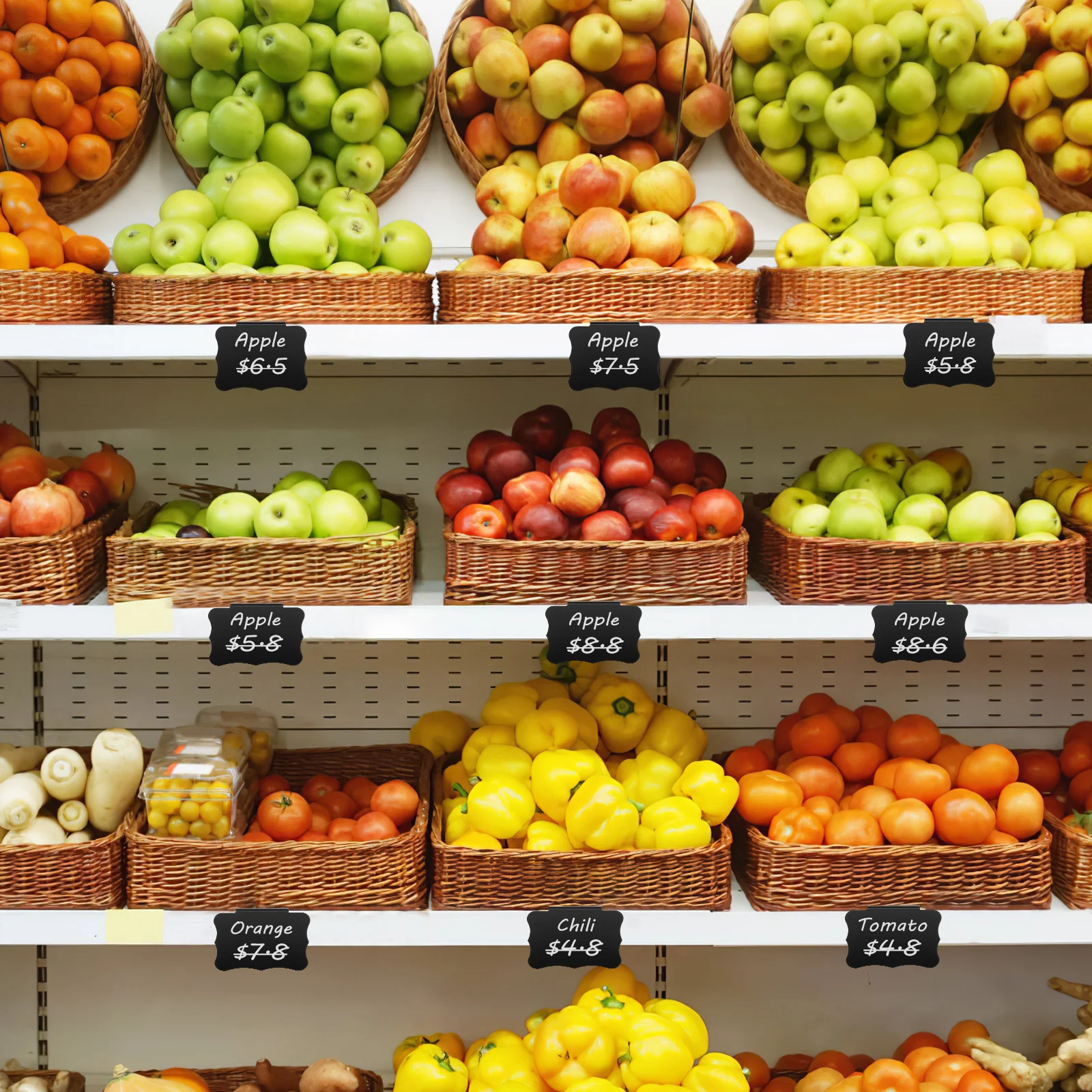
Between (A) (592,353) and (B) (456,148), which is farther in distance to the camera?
(B) (456,148)

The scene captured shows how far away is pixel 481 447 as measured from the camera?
1.81 metres

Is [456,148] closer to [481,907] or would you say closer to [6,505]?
[6,505]

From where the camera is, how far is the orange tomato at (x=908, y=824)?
65.4 inches

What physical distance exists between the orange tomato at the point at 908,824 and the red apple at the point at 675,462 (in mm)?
635

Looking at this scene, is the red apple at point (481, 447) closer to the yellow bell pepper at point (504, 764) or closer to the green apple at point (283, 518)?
the green apple at point (283, 518)

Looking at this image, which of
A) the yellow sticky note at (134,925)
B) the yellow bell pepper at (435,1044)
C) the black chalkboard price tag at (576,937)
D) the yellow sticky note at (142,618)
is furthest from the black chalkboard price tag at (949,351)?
the yellow sticky note at (134,925)

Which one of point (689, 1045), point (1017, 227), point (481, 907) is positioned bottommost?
point (689, 1045)

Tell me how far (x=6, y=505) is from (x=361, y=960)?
1110 millimetres

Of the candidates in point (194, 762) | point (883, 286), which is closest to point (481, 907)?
point (194, 762)

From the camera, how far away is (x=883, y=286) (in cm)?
163

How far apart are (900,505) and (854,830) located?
0.53m

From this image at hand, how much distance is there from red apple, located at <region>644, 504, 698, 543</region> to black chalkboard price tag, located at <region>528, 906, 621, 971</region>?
1.90ft

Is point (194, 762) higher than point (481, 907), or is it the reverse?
point (194, 762)

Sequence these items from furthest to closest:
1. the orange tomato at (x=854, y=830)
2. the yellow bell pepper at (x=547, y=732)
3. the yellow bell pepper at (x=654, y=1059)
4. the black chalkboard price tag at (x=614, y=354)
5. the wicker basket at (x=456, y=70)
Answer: the wicker basket at (x=456, y=70) → the yellow bell pepper at (x=547, y=732) → the orange tomato at (x=854, y=830) → the black chalkboard price tag at (x=614, y=354) → the yellow bell pepper at (x=654, y=1059)
